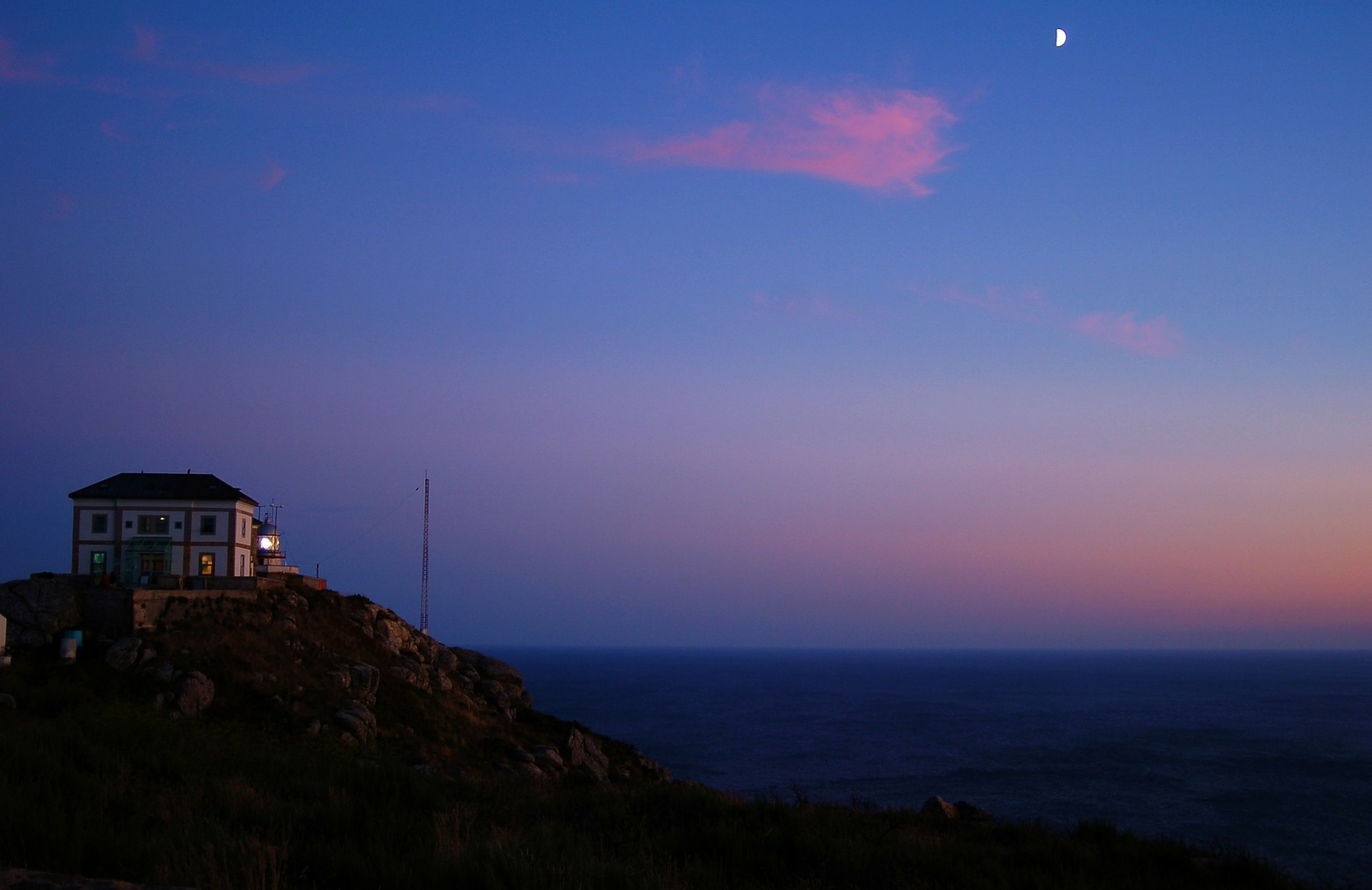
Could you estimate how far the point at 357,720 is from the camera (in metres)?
30.1

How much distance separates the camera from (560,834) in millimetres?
10312

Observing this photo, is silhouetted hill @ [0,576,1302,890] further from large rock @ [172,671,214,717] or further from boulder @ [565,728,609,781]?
boulder @ [565,728,609,781]

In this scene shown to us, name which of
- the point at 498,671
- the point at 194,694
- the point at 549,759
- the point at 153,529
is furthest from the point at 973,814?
the point at 153,529

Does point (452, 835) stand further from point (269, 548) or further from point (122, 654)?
point (269, 548)

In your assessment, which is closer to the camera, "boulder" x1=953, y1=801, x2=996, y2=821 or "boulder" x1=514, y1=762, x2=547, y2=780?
"boulder" x1=953, y1=801, x2=996, y2=821

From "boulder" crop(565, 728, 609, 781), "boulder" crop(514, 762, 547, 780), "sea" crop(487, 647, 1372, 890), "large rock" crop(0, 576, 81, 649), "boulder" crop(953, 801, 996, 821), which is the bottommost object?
"sea" crop(487, 647, 1372, 890)

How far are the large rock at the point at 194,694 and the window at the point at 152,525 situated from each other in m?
12.1

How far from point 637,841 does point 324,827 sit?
340 cm

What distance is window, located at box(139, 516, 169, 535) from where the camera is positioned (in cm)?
3862

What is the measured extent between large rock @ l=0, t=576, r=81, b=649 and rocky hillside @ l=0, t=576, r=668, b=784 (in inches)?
1.3

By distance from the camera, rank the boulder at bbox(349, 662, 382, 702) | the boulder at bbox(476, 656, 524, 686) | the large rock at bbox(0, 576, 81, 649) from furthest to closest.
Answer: the boulder at bbox(476, 656, 524, 686), the boulder at bbox(349, 662, 382, 702), the large rock at bbox(0, 576, 81, 649)

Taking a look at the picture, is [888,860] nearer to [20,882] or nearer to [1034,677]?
[20,882]

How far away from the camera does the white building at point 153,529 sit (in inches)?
1506

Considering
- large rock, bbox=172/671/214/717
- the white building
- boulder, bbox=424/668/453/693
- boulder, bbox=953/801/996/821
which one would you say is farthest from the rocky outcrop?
the white building
